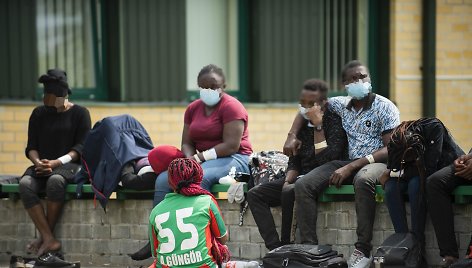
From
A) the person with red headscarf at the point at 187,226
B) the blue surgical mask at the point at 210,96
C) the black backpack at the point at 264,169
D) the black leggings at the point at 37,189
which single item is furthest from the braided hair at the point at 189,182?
the black leggings at the point at 37,189

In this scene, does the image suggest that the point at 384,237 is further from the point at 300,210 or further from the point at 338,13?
the point at 338,13

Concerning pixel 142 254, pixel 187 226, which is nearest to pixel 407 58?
pixel 142 254

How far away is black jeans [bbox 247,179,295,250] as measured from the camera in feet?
37.2

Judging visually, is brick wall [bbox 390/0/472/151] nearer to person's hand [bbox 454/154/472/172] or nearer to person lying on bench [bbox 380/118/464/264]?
person lying on bench [bbox 380/118/464/264]

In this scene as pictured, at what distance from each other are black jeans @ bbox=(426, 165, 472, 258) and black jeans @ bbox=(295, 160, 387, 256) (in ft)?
1.93

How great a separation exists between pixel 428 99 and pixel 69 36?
4497 millimetres

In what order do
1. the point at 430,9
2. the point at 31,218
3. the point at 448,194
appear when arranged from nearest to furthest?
the point at 448,194, the point at 31,218, the point at 430,9

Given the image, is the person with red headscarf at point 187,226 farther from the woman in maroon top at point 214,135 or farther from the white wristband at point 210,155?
the white wristband at point 210,155

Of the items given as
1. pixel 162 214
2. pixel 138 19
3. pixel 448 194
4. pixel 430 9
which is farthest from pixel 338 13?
pixel 162 214

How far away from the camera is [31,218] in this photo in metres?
12.8

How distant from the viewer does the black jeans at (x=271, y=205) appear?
11352mm

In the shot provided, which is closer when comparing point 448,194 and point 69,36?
point 448,194

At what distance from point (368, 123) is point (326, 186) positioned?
67 cm

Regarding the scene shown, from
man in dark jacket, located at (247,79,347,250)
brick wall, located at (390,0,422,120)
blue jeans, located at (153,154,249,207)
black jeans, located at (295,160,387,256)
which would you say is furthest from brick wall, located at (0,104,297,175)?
black jeans, located at (295,160,387,256)
